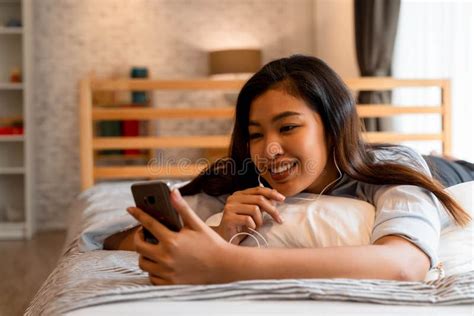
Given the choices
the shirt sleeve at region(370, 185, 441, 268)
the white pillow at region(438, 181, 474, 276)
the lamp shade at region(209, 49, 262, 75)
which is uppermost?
the lamp shade at region(209, 49, 262, 75)

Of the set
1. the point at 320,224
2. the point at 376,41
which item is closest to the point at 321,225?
the point at 320,224

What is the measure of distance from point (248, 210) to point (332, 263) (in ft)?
0.59

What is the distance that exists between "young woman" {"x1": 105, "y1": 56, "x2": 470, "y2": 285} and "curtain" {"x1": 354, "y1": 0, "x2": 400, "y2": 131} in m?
2.47

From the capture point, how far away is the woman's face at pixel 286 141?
1288mm

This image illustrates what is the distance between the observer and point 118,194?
8.66 feet

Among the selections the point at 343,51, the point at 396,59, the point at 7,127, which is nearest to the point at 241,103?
the point at 396,59

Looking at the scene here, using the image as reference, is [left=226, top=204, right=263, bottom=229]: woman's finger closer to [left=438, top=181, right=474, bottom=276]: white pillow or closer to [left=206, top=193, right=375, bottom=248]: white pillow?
[left=206, top=193, right=375, bottom=248]: white pillow

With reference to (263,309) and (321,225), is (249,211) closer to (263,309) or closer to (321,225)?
(321,225)

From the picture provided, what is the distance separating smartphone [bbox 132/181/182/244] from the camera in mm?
983

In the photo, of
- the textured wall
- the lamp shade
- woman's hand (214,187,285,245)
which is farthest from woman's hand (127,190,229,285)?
the textured wall

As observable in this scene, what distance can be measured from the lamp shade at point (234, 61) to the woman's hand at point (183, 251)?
407 cm

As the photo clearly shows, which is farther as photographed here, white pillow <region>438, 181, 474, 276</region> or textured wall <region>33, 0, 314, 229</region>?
textured wall <region>33, 0, 314, 229</region>

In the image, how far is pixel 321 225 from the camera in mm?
1219

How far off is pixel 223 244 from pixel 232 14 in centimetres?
462
